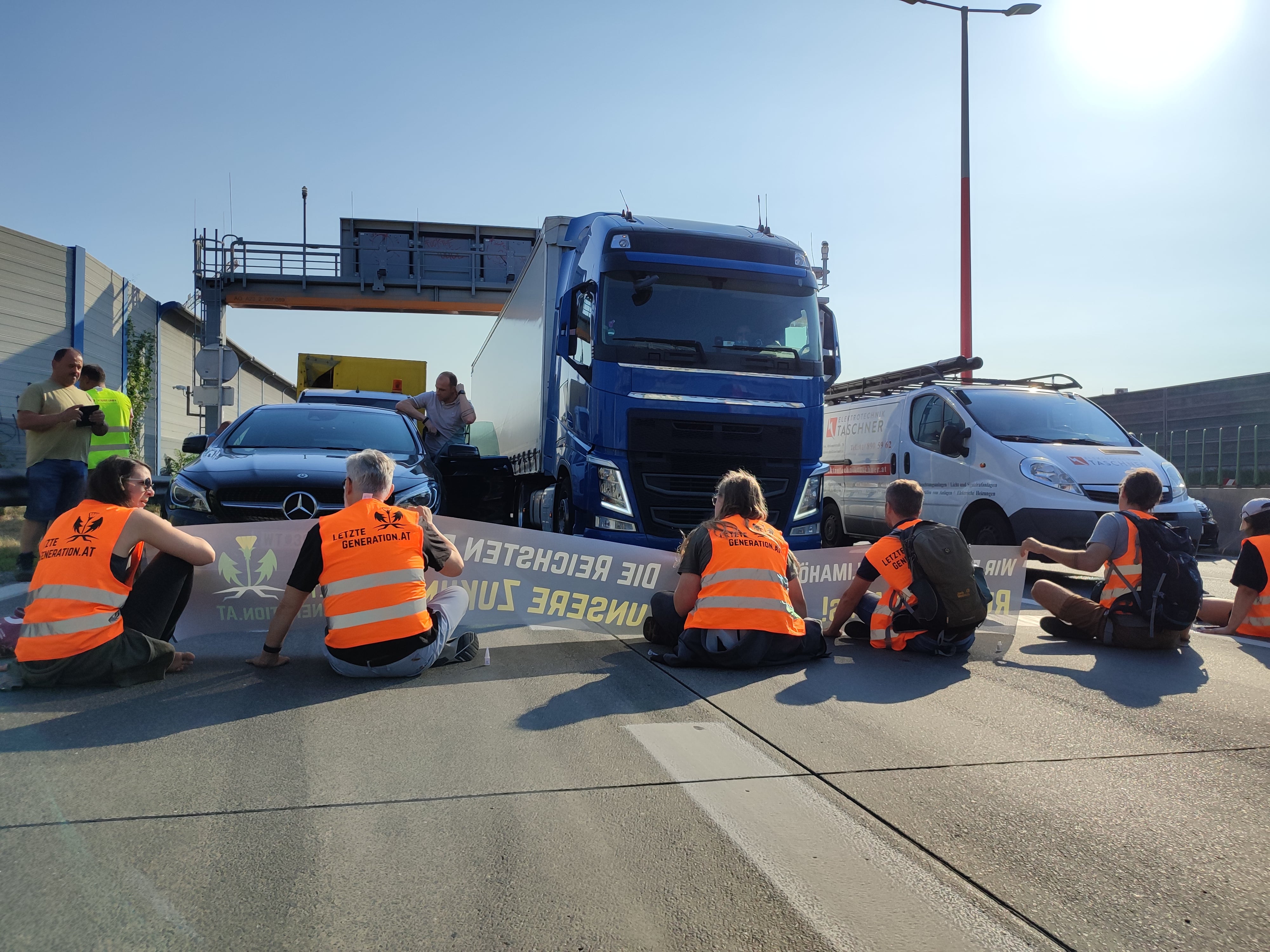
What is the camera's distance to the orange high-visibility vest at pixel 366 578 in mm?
5055

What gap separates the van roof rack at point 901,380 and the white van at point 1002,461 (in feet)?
0.31

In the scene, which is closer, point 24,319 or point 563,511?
point 563,511

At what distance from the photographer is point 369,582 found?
199 inches

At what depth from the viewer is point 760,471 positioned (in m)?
8.70

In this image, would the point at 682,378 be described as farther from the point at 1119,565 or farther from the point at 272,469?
the point at 1119,565

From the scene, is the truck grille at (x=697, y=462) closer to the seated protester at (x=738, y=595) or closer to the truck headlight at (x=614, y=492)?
the truck headlight at (x=614, y=492)

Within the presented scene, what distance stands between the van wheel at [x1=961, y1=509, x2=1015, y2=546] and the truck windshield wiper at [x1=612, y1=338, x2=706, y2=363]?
352cm

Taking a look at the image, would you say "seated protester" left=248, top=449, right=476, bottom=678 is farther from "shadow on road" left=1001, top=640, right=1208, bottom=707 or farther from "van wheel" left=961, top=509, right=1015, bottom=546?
"van wheel" left=961, top=509, right=1015, bottom=546

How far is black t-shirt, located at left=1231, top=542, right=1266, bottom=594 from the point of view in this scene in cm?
664

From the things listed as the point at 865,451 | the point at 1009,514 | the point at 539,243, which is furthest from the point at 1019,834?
the point at 865,451

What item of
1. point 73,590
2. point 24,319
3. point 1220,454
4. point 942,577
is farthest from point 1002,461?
point 24,319

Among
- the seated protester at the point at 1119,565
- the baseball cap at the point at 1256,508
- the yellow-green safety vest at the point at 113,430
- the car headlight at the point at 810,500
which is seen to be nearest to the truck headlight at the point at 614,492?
the car headlight at the point at 810,500

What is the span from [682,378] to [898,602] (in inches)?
122

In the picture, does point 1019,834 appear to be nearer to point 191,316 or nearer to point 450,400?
point 450,400
